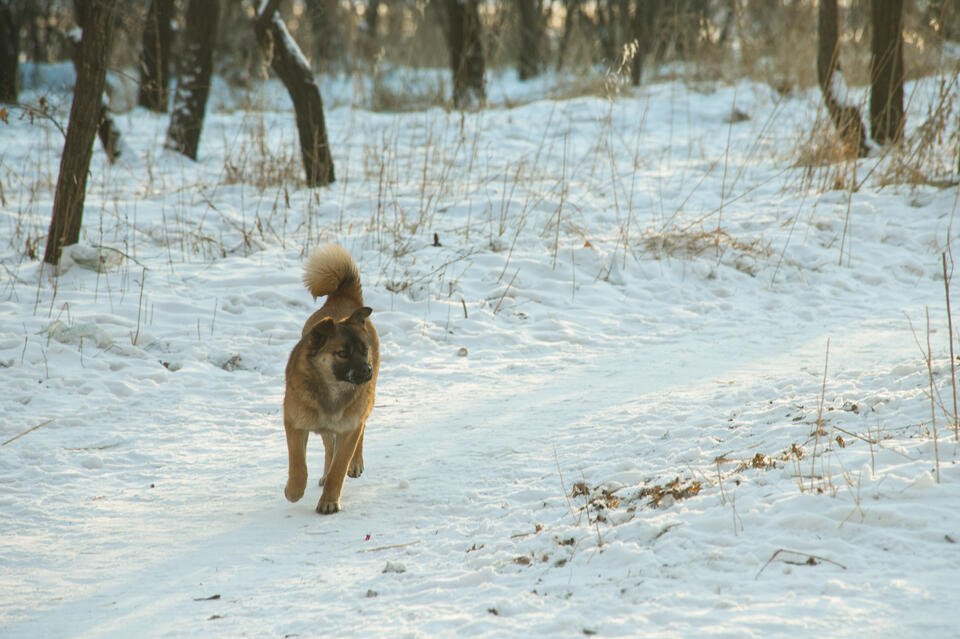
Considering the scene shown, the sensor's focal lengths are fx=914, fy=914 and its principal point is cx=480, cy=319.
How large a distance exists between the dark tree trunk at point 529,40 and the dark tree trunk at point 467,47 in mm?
5616

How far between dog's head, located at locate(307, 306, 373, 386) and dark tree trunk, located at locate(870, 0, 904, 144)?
8.62 m

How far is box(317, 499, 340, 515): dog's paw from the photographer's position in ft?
14.9

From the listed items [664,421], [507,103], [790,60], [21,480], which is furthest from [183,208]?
[790,60]

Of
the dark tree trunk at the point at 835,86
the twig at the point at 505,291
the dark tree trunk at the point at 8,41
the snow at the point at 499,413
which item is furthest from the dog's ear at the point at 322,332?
the dark tree trunk at the point at 8,41

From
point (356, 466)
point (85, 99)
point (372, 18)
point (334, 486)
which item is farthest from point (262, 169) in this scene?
point (372, 18)

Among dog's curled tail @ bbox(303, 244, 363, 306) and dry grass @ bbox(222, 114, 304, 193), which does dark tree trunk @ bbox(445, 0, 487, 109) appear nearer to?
dry grass @ bbox(222, 114, 304, 193)

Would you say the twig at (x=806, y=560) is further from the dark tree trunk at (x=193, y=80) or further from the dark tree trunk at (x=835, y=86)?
the dark tree trunk at (x=193, y=80)

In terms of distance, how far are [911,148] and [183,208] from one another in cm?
860

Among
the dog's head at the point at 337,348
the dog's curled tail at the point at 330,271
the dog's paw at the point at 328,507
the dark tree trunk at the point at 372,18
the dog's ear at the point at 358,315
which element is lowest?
the dog's paw at the point at 328,507

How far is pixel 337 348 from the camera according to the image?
15.2 feet

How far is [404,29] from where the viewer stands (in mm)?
26984

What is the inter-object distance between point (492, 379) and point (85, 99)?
4.13 meters

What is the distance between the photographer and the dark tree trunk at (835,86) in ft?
35.6

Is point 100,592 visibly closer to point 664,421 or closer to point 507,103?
point 664,421
